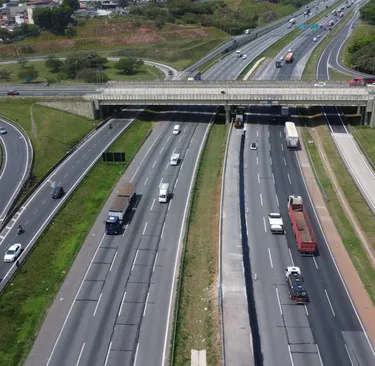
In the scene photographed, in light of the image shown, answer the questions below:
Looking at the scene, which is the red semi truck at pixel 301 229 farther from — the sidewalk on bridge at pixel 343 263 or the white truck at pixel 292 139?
the white truck at pixel 292 139

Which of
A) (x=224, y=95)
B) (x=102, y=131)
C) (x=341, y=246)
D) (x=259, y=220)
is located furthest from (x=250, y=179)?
(x=102, y=131)

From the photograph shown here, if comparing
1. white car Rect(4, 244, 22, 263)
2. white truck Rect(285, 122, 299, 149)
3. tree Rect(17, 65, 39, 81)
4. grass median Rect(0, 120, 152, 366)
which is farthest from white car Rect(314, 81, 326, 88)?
tree Rect(17, 65, 39, 81)

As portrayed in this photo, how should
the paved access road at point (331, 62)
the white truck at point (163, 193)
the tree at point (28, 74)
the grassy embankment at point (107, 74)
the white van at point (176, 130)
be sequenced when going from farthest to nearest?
the paved access road at point (331, 62)
the grassy embankment at point (107, 74)
the tree at point (28, 74)
the white van at point (176, 130)
the white truck at point (163, 193)

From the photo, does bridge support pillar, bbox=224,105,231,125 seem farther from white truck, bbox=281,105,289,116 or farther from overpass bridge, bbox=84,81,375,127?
white truck, bbox=281,105,289,116

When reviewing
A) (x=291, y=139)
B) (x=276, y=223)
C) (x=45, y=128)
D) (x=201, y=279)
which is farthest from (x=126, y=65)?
(x=201, y=279)

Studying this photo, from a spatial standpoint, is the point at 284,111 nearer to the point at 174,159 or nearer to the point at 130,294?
the point at 174,159

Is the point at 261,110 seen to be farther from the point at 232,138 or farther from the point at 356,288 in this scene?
the point at 356,288

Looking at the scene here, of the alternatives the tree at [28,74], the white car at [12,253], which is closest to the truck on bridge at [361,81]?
the tree at [28,74]
